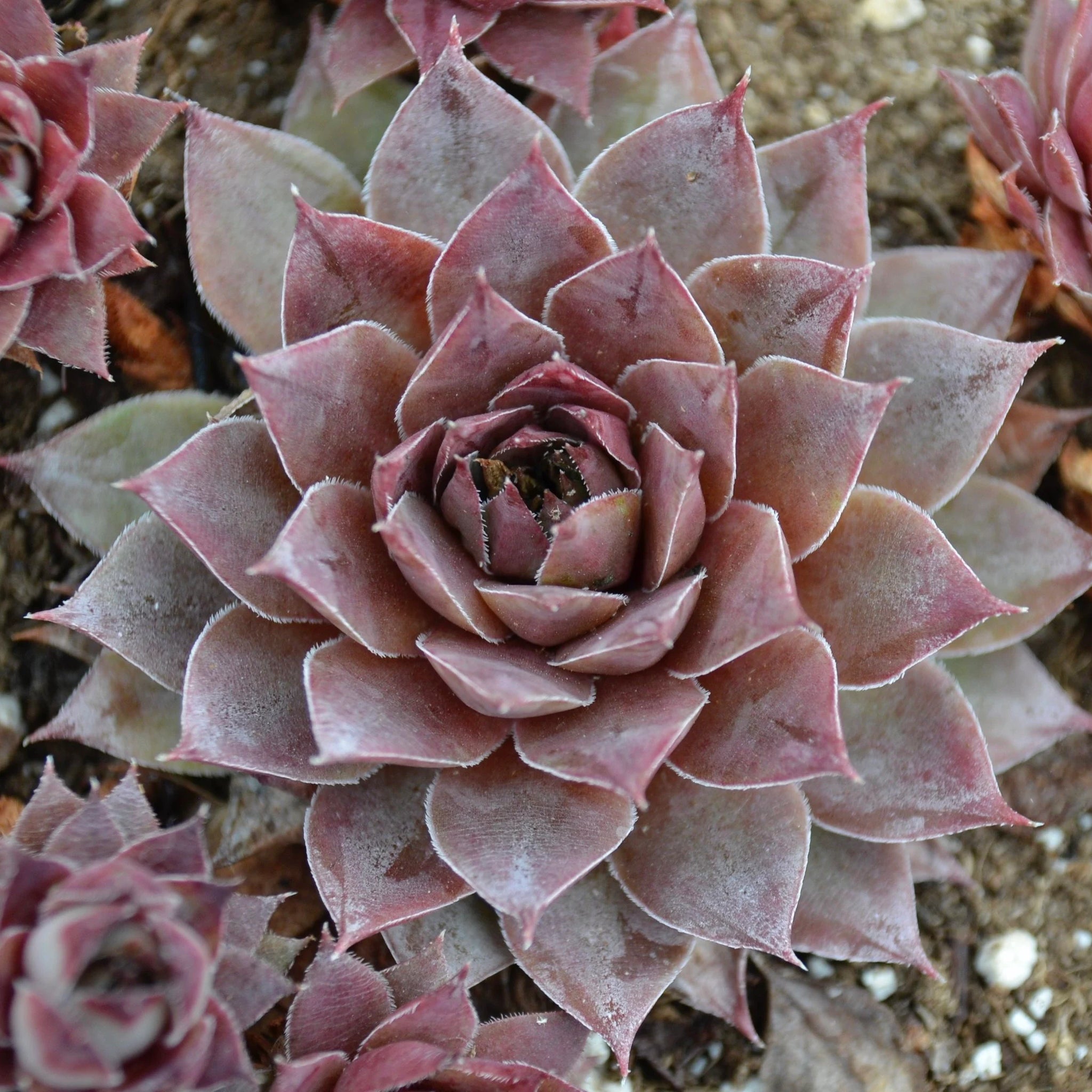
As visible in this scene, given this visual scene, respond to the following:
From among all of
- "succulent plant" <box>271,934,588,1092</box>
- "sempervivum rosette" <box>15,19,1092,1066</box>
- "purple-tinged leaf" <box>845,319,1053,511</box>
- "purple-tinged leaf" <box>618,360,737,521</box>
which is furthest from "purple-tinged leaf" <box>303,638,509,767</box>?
"purple-tinged leaf" <box>845,319,1053,511</box>

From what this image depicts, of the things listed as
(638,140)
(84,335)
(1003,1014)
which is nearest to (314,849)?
(84,335)

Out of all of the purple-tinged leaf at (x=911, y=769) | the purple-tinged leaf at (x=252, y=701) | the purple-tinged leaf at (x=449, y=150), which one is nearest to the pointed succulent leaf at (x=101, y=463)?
the purple-tinged leaf at (x=252, y=701)

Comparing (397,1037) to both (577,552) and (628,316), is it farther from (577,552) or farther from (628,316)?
(628,316)

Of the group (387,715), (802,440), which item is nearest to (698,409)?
(802,440)

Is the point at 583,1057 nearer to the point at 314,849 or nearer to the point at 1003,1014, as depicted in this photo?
the point at 314,849

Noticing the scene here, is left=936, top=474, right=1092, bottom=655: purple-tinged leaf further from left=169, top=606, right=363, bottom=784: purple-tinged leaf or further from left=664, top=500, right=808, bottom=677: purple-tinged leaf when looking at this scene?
left=169, top=606, right=363, bottom=784: purple-tinged leaf

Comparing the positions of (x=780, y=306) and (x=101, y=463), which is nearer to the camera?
(x=780, y=306)
